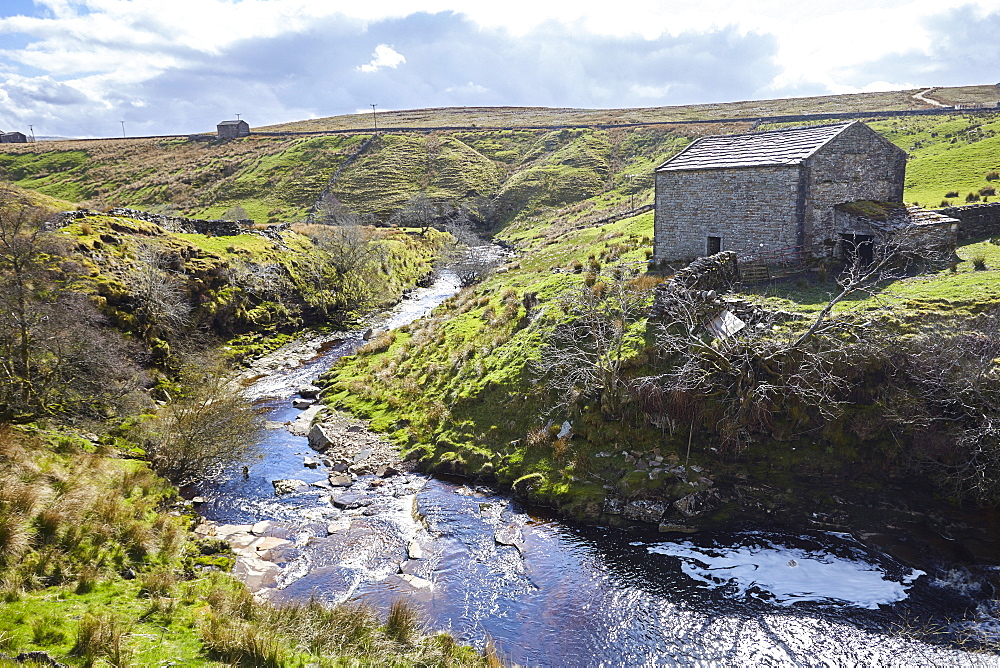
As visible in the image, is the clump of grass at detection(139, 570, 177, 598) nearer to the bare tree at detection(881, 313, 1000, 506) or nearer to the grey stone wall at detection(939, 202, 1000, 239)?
the bare tree at detection(881, 313, 1000, 506)

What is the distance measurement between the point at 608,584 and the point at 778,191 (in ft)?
65.0

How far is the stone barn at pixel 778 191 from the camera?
25.1m

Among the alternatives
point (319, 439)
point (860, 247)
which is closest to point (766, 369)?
point (860, 247)

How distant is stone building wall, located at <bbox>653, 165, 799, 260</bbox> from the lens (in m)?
25.3

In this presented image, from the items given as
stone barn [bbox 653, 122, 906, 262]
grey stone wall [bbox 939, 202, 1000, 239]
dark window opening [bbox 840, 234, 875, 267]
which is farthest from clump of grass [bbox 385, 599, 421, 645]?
grey stone wall [bbox 939, 202, 1000, 239]

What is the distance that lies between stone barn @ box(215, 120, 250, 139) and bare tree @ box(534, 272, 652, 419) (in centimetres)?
13464

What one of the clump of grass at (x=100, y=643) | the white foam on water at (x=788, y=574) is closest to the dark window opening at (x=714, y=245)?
the white foam on water at (x=788, y=574)

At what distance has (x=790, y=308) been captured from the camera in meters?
21.0

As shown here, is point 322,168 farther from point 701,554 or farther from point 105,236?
point 701,554

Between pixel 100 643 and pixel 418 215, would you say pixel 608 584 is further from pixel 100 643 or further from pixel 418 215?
pixel 418 215

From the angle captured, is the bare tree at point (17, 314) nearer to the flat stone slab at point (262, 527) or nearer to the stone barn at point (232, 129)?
the flat stone slab at point (262, 527)

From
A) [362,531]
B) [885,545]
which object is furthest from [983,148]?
[362,531]

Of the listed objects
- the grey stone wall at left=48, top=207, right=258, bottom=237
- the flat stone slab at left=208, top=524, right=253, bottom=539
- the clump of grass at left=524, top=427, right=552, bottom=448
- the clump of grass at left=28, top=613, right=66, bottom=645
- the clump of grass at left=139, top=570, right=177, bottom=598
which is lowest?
Result: the flat stone slab at left=208, top=524, right=253, bottom=539

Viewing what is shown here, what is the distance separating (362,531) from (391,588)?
3.07 m
